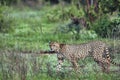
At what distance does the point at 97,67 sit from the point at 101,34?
224 inches

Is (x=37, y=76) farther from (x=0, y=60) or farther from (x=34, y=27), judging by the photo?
(x=34, y=27)

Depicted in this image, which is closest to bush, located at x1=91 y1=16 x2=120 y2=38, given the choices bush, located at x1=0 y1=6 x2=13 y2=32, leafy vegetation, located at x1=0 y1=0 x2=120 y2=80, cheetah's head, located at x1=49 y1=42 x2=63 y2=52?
leafy vegetation, located at x1=0 y1=0 x2=120 y2=80

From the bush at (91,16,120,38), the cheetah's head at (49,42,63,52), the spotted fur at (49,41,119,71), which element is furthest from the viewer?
the bush at (91,16,120,38)

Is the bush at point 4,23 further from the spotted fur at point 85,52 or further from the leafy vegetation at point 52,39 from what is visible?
the spotted fur at point 85,52

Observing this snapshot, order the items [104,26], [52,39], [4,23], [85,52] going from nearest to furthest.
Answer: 1. [85,52]
2. [104,26]
3. [52,39]
4. [4,23]

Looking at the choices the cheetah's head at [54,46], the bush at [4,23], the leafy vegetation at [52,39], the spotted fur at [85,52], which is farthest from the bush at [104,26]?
the cheetah's head at [54,46]

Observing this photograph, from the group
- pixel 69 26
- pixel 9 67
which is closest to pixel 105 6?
pixel 69 26

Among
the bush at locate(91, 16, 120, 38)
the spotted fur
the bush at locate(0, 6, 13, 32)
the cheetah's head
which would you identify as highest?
the cheetah's head

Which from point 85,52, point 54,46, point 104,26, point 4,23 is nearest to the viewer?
point 54,46

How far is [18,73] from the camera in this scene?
42.8 feet

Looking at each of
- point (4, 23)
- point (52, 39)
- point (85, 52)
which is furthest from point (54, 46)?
point (4, 23)

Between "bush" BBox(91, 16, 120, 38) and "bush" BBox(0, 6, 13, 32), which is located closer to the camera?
"bush" BBox(91, 16, 120, 38)

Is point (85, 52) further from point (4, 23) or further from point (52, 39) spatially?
point (4, 23)

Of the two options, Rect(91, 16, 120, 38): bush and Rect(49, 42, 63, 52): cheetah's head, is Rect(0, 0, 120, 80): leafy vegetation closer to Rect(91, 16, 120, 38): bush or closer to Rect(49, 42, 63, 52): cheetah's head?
Rect(91, 16, 120, 38): bush
